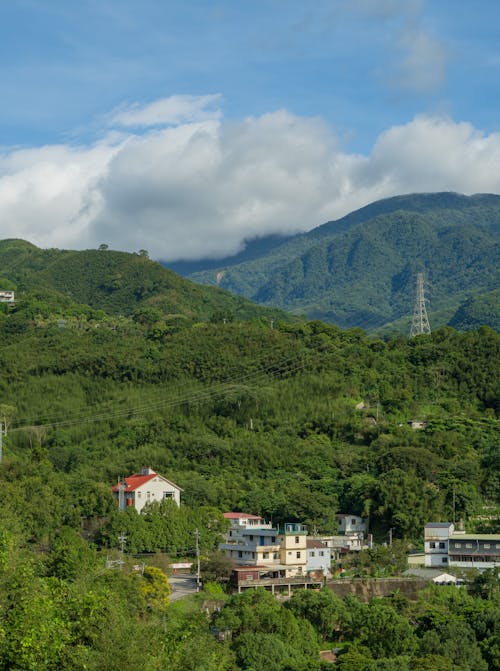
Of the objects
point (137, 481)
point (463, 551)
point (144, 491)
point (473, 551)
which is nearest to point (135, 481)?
point (137, 481)

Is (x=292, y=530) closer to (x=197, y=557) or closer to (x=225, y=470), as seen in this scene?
(x=197, y=557)

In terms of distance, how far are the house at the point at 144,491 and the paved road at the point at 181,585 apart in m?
6.77

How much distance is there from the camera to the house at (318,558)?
49.8 meters

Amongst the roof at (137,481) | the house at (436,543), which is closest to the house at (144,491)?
the roof at (137,481)

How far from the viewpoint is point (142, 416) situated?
2849 inches

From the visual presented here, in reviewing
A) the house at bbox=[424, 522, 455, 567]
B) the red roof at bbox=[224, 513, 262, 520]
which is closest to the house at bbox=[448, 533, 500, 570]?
the house at bbox=[424, 522, 455, 567]

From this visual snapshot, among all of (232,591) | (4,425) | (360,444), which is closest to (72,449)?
(4,425)

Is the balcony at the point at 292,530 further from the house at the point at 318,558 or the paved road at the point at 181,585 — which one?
the paved road at the point at 181,585

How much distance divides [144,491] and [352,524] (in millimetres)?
10554

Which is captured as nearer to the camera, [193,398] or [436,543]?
[436,543]

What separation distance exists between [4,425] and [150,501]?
18.6 meters

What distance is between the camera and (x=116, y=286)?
435ft

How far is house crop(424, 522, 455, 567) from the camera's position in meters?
50.5

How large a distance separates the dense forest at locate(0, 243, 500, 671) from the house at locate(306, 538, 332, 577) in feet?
12.9
